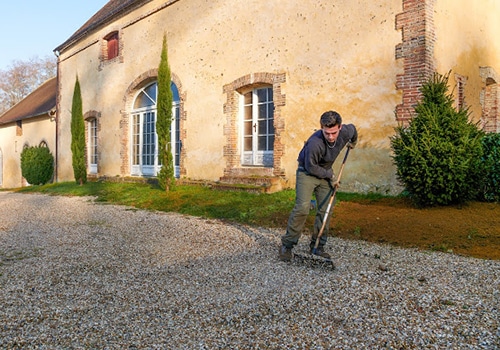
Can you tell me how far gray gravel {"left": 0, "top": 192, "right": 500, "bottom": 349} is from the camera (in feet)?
8.30

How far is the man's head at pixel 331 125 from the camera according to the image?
395 centimetres

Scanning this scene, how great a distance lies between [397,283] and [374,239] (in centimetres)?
197

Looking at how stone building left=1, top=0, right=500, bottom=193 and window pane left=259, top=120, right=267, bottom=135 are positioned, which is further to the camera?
window pane left=259, top=120, right=267, bottom=135

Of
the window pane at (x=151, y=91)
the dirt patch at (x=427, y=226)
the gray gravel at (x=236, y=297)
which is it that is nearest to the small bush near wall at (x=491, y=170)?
the dirt patch at (x=427, y=226)

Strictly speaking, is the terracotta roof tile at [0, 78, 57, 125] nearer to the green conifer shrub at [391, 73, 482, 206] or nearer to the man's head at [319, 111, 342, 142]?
the green conifer shrub at [391, 73, 482, 206]

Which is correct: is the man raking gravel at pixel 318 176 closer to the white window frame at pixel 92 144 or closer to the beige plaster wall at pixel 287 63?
the beige plaster wall at pixel 287 63

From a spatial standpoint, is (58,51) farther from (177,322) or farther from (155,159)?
(177,322)

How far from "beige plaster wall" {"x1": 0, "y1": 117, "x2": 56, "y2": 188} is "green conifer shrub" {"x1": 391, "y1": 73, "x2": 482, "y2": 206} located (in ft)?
60.0

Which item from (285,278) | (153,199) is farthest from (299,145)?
(285,278)

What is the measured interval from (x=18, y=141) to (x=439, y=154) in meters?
24.2

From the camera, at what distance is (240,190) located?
9.51 m

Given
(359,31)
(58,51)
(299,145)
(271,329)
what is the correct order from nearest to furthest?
(271,329), (359,31), (299,145), (58,51)

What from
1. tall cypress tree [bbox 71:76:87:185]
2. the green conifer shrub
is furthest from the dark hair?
tall cypress tree [bbox 71:76:87:185]

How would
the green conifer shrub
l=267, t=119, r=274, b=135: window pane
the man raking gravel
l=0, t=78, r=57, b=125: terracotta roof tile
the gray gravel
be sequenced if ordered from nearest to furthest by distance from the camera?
the gray gravel → the man raking gravel → the green conifer shrub → l=267, t=119, r=274, b=135: window pane → l=0, t=78, r=57, b=125: terracotta roof tile
